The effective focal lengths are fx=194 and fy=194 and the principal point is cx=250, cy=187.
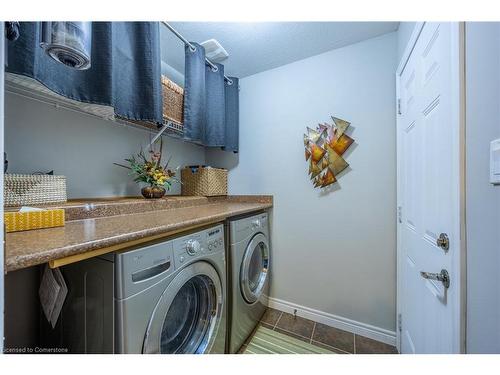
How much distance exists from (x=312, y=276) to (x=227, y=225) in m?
0.99

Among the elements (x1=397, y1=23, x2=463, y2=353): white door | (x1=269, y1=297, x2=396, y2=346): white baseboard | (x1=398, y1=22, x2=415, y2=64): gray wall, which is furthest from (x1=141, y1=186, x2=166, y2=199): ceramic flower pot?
(x1=398, y1=22, x2=415, y2=64): gray wall

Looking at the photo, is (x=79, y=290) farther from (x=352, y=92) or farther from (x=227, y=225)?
(x=352, y=92)

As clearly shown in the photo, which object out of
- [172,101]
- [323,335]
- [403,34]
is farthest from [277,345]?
[403,34]

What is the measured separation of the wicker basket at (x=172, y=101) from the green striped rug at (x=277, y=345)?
1735 millimetres

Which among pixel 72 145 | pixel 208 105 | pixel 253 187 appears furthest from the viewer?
pixel 253 187

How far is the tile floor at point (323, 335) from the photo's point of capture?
54.1 inches

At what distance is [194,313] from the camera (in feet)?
3.52

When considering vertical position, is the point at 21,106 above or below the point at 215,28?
below

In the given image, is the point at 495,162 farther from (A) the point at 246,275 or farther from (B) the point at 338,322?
(B) the point at 338,322

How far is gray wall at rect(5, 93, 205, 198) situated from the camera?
1020mm

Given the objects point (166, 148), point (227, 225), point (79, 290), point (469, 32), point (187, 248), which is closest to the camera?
point (469, 32)

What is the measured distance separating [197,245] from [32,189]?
32.6 inches
